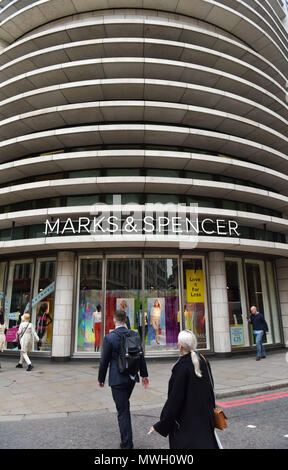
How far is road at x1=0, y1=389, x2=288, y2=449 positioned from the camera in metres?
4.14

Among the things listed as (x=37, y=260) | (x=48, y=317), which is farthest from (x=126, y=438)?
(x=37, y=260)

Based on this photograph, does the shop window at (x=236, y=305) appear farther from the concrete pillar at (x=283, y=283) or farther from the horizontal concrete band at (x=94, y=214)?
the concrete pillar at (x=283, y=283)

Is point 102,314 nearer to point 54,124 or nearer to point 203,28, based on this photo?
point 54,124

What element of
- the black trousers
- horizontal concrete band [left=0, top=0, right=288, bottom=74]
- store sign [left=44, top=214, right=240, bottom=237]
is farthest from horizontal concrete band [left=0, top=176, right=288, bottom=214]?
horizontal concrete band [left=0, top=0, right=288, bottom=74]

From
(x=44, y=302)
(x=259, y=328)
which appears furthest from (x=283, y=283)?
(x=44, y=302)

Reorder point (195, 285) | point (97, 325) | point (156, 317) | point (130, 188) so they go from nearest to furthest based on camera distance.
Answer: point (97, 325) < point (156, 317) < point (130, 188) < point (195, 285)

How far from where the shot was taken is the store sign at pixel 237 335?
12.1 m

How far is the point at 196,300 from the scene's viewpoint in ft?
39.7

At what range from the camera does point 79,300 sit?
11828 mm

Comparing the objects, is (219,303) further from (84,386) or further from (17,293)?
(17,293)

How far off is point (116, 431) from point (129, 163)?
10120 mm

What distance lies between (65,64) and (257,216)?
1078cm

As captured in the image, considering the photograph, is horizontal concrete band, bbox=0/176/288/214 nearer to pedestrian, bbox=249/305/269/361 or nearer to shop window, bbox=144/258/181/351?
shop window, bbox=144/258/181/351

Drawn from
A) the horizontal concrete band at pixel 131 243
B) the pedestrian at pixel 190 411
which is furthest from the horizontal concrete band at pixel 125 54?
the pedestrian at pixel 190 411
